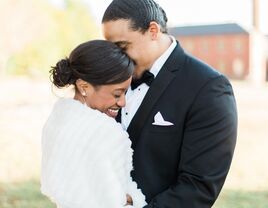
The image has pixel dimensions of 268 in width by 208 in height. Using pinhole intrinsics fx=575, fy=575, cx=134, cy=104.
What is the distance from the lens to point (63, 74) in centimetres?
261

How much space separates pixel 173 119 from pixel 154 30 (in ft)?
1.42

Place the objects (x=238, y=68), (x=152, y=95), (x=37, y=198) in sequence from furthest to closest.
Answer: (x=238, y=68) < (x=37, y=198) < (x=152, y=95)

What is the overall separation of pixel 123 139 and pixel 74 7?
58.6m

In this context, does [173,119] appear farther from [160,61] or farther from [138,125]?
[160,61]

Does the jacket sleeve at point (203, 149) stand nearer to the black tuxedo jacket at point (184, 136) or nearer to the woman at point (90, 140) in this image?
the black tuxedo jacket at point (184, 136)

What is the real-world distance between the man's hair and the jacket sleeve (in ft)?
1.33

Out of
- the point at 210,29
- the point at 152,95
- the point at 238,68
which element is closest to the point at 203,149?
the point at 152,95

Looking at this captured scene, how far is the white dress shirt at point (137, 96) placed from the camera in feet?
9.03

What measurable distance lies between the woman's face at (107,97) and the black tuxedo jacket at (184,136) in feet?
0.41

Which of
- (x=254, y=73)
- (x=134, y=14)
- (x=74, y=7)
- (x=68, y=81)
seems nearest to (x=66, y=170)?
(x=68, y=81)

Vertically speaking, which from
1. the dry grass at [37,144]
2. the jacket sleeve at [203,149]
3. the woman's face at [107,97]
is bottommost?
the dry grass at [37,144]

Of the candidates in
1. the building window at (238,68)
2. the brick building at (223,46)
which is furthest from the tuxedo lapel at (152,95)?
the building window at (238,68)

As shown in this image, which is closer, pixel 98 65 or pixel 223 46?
pixel 98 65

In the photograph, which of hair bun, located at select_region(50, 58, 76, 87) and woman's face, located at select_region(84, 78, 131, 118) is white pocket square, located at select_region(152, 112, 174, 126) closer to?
woman's face, located at select_region(84, 78, 131, 118)
